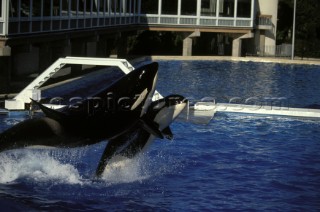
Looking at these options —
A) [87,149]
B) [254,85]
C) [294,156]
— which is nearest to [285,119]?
[294,156]

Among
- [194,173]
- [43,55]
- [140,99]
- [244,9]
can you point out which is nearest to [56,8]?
[43,55]

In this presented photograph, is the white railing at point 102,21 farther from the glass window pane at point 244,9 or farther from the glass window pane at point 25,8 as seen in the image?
the glass window pane at point 244,9

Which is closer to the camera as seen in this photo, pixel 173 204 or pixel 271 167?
pixel 173 204

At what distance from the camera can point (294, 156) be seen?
66.4ft

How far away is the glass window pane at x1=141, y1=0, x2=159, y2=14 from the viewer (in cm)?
5569

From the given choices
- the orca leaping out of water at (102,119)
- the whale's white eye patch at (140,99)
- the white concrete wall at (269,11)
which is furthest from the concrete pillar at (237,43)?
the whale's white eye patch at (140,99)

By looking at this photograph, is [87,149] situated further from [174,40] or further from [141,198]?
[174,40]

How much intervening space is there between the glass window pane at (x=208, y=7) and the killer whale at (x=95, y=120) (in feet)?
137

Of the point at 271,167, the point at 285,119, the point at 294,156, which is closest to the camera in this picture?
the point at 271,167

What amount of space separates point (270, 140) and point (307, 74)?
22.0m

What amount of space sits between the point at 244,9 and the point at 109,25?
14967mm

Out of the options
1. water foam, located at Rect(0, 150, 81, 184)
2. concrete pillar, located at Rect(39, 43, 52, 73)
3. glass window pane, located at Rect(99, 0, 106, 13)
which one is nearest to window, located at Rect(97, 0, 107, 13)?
glass window pane, located at Rect(99, 0, 106, 13)

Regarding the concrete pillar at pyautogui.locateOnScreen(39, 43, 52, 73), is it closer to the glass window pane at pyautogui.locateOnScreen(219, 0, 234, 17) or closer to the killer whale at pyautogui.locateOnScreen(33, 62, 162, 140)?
the killer whale at pyautogui.locateOnScreen(33, 62, 162, 140)

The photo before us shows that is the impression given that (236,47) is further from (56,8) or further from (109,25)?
(56,8)
